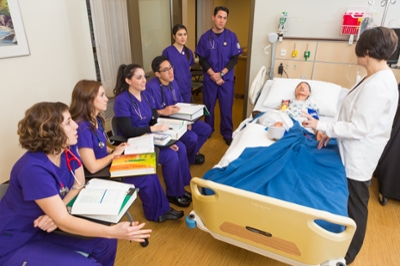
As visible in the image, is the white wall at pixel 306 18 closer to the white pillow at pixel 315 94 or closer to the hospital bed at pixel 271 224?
the white pillow at pixel 315 94

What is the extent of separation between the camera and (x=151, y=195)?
6.57ft

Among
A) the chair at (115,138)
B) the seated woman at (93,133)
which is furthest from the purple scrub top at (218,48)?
the seated woman at (93,133)

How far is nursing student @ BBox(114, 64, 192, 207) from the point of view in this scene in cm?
212

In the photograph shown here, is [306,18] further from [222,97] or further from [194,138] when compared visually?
[194,138]

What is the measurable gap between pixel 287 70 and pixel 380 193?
173 centimetres

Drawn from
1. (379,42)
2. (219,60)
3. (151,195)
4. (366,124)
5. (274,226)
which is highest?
(379,42)

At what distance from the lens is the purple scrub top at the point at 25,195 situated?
1.13 m

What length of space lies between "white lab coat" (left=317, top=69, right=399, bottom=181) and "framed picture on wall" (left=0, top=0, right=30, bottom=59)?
2.58m

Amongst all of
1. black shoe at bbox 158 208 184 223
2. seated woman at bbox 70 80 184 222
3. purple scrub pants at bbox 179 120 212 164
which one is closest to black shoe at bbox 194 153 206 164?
purple scrub pants at bbox 179 120 212 164

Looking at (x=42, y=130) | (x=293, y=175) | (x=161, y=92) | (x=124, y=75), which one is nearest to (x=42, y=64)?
(x=124, y=75)

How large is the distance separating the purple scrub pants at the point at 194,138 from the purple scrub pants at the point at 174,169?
0.85ft

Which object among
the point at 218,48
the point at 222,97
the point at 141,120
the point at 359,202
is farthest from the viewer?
the point at 222,97

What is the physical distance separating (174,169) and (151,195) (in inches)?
11.8

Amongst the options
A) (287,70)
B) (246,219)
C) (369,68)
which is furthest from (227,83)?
(246,219)
